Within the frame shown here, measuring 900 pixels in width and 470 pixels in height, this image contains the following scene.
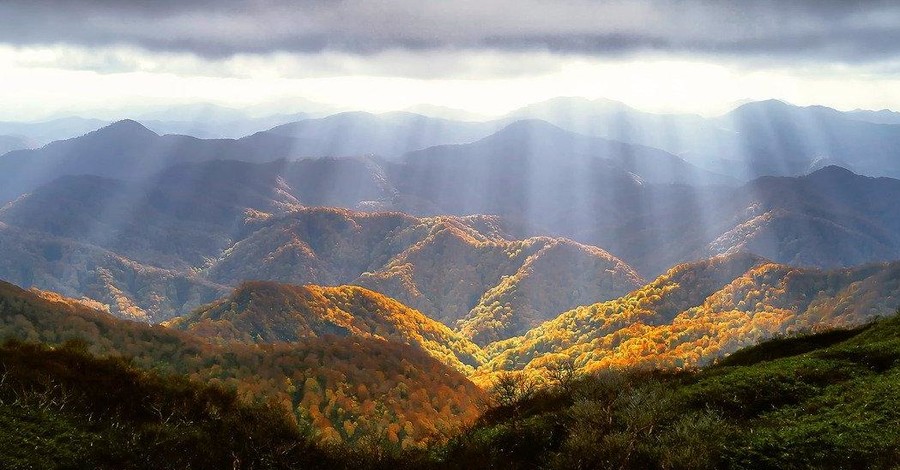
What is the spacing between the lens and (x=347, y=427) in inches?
3369

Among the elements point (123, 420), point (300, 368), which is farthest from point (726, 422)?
Result: point (300, 368)

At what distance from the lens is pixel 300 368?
355 ft

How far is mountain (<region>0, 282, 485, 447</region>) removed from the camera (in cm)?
9194

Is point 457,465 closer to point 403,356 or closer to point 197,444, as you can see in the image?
point 197,444

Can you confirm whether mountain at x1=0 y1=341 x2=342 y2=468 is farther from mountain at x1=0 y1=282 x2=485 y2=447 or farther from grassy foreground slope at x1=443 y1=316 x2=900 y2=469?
mountain at x1=0 y1=282 x2=485 y2=447

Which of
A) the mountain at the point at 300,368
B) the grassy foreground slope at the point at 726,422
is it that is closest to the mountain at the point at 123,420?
the grassy foreground slope at the point at 726,422

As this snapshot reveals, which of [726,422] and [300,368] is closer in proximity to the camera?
[726,422]

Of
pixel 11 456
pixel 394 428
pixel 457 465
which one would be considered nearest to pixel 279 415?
pixel 457 465

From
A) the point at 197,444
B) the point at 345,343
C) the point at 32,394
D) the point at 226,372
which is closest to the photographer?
the point at 32,394

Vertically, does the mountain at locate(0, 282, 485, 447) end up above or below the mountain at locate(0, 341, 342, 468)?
below

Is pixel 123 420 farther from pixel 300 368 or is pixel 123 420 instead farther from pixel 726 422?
pixel 300 368

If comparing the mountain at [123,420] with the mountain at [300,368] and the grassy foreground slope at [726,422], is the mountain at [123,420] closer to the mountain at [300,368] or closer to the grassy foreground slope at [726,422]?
the grassy foreground slope at [726,422]

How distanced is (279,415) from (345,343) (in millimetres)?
99309

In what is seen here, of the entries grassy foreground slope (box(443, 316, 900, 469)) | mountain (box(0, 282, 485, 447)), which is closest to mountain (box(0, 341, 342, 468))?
grassy foreground slope (box(443, 316, 900, 469))
